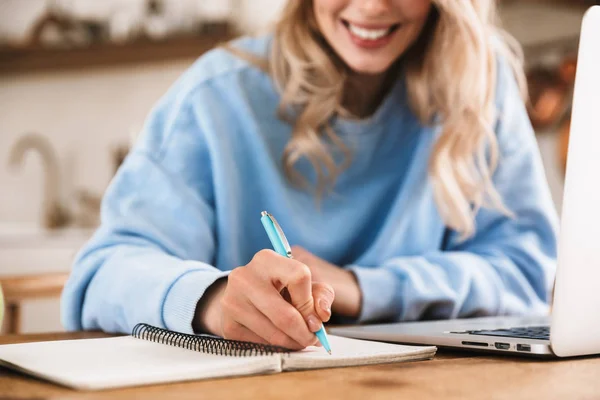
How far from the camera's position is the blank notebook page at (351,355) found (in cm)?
58

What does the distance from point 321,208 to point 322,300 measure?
2.13 feet

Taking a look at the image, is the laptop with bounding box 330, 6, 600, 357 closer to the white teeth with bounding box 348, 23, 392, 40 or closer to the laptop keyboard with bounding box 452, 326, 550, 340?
the laptop keyboard with bounding box 452, 326, 550, 340

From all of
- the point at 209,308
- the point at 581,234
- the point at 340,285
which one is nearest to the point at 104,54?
the point at 340,285

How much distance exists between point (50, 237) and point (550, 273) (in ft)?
8.36

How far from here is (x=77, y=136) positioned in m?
3.72

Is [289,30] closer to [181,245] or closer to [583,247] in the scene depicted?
[181,245]

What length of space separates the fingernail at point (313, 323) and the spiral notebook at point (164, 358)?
0.9 inches

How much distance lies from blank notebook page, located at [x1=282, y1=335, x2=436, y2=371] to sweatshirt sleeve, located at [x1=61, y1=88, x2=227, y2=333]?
165 millimetres

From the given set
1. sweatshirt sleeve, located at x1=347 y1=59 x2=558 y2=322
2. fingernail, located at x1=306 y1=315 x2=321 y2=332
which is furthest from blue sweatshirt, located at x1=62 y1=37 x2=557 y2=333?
fingernail, located at x1=306 y1=315 x2=321 y2=332

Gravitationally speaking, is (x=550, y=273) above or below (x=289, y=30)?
below

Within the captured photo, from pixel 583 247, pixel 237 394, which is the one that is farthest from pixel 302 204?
pixel 237 394

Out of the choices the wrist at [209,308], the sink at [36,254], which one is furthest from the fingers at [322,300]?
the sink at [36,254]

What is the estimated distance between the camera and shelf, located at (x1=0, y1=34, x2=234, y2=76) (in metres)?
3.45

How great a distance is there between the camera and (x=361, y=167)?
1.32 m
